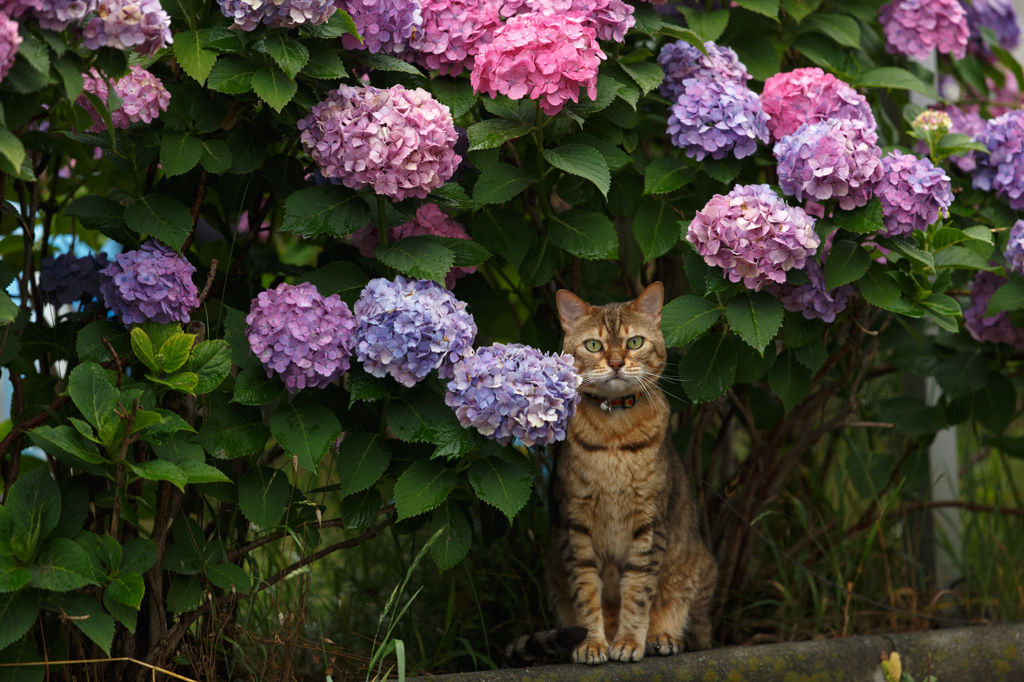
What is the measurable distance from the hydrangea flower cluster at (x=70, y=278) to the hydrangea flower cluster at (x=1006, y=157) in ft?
9.21

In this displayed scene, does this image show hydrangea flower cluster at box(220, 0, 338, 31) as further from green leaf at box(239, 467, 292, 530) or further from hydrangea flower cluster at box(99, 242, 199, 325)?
green leaf at box(239, 467, 292, 530)

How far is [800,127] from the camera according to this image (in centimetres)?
231

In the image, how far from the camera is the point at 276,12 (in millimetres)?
1966

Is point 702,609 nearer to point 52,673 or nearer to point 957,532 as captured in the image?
point 957,532

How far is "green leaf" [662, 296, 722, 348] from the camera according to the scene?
224cm

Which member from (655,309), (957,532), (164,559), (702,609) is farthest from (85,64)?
(957,532)

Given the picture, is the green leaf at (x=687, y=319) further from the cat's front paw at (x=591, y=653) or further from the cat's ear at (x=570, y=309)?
the cat's front paw at (x=591, y=653)

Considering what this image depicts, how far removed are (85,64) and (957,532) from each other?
3.57 metres

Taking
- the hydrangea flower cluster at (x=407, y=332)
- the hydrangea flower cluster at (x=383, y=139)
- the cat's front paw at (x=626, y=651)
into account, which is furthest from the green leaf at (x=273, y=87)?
the cat's front paw at (x=626, y=651)

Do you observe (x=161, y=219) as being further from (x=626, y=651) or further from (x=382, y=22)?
(x=626, y=651)

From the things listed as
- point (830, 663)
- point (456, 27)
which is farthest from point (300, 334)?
point (830, 663)

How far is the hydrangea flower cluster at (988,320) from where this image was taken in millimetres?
2818

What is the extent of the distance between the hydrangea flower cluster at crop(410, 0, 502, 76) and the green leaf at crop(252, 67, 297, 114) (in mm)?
414

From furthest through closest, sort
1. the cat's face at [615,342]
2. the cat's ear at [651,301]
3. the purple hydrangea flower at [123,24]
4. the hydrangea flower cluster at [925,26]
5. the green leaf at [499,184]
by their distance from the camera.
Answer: the hydrangea flower cluster at [925,26]
the cat's ear at [651,301]
the cat's face at [615,342]
the green leaf at [499,184]
the purple hydrangea flower at [123,24]
